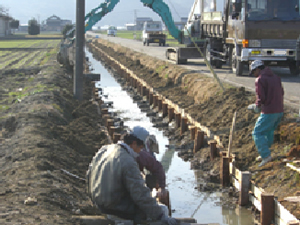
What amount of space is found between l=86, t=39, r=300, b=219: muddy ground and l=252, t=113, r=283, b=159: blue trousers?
0.28m

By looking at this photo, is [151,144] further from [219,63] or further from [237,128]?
[219,63]

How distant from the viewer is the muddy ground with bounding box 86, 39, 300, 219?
8373 millimetres

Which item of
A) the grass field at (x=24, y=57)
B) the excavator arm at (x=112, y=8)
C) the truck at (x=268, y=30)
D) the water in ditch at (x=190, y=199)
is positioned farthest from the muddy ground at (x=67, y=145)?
the grass field at (x=24, y=57)

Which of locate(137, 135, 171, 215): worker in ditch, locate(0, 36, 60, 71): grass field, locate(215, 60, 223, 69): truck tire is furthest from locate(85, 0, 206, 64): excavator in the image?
locate(137, 135, 171, 215): worker in ditch

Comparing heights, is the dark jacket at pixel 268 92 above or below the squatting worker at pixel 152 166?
above

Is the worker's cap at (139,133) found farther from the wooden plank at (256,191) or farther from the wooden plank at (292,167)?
the wooden plank at (292,167)

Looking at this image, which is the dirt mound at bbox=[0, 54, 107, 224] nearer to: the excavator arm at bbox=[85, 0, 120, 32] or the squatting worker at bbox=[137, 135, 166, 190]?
the squatting worker at bbox=[137, 135, 166, 190]

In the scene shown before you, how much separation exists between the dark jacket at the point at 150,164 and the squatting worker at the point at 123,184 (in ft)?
1.99

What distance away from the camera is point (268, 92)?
8664 mm

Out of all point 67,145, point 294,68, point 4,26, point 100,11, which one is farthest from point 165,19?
point 4,26

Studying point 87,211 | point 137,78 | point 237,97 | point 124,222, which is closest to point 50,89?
point 237,97

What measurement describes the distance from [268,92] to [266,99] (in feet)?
0.41

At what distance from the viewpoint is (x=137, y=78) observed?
25.4 metres

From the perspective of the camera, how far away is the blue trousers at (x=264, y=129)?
8.77 m
